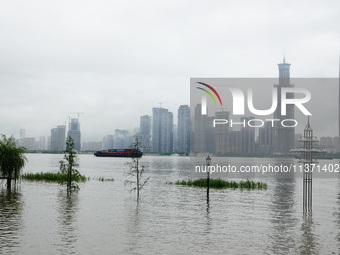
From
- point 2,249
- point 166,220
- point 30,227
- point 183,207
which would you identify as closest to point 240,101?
point 183,207

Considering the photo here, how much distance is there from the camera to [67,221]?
1208 inches

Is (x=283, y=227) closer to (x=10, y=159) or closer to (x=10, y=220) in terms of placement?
(x=10, y=220)

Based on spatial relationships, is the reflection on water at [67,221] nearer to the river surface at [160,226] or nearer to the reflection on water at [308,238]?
the river surface at [160,226]

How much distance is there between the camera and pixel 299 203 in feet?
160

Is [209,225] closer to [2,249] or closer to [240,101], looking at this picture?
[2,249]

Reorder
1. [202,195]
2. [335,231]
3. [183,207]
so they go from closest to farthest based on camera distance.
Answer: [335,231] < [183,207] < [202,195]

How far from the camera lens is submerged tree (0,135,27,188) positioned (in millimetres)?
52344

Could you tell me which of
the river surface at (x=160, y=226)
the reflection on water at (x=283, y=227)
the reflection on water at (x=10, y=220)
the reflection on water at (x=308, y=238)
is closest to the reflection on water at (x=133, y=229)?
the river surface at (x=160, y=226)

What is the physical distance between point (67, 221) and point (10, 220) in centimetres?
380

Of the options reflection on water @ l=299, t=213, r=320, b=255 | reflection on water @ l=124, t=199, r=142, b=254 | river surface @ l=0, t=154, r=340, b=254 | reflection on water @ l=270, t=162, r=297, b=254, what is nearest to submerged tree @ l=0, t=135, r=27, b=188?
river surface @ l=0, t=154, r=340, b=254

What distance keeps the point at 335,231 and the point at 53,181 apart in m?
47.3

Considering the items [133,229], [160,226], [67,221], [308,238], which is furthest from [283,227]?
[67,221]

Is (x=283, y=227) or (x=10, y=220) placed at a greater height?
(x=10, y=220)

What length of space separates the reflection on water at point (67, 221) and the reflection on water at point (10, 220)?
8.05 feet
